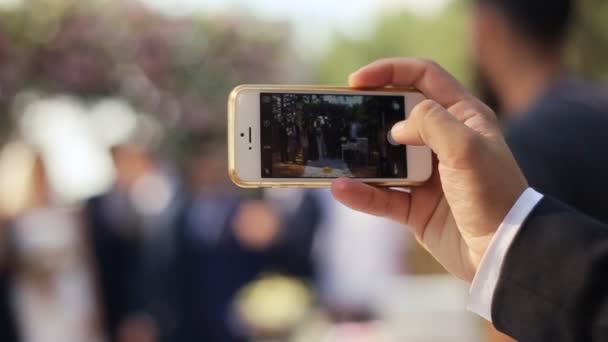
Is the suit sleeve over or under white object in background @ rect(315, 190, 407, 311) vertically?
over

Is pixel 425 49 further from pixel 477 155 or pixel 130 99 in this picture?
pixel 477 155

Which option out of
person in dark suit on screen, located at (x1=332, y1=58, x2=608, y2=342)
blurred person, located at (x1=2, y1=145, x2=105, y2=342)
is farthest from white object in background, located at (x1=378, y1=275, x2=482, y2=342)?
person in dark suit on screen, located at (x1=332, y1=58, x2=608, y2=342)

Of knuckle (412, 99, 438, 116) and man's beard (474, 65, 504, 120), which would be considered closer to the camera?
knuckle (412, 99, 438, 116)

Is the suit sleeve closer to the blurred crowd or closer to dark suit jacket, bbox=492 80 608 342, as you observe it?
dark suit jacket, bbox=492 80 608 342

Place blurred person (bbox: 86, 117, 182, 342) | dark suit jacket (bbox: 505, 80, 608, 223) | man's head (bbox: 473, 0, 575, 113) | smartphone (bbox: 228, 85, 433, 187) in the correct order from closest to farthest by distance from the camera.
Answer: smartphone (bbox: 228, 85, 433, 187) → dark suit jacket (bbox: 505, 80, 608, 223) → man's head (bbox: 473, 0, 575, 113) → blurred person (bbox: 86, 117, 182, 342)

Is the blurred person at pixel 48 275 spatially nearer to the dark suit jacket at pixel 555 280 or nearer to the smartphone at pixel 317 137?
the smartphone at pixel 317 137

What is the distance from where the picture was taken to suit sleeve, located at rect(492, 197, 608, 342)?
1.09m

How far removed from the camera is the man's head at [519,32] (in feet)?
7.52

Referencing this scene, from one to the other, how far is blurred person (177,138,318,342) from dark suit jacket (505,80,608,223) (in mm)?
3552

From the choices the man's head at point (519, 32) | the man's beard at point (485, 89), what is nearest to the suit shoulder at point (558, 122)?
the man's head at point (519, 32)

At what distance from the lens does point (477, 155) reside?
1.26m

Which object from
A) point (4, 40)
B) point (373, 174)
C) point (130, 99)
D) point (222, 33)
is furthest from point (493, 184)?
point (222, 33)

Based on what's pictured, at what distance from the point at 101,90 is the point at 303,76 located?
3.03m

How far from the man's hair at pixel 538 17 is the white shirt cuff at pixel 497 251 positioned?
1.16 m
